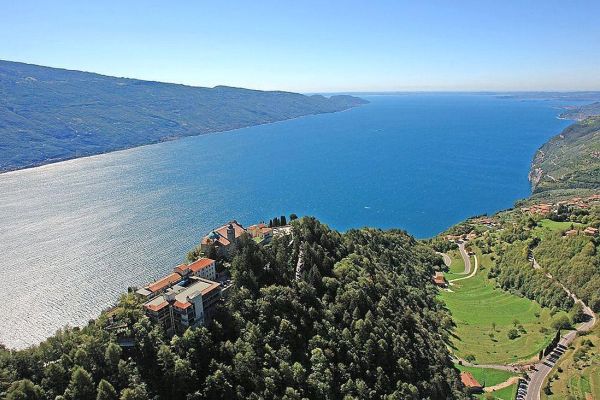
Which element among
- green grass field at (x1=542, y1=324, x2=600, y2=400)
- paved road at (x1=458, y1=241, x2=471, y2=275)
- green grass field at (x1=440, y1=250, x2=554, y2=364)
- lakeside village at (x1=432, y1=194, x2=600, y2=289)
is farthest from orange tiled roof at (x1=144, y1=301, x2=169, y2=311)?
paved road at (x1=458, y1=241, x2=471, y2=275)

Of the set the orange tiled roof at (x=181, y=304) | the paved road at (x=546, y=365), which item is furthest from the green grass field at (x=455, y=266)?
the orange tiled roof at (x=181, y=304)

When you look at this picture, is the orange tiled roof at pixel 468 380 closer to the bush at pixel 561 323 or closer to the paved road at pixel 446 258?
the bush at pixel 561 323

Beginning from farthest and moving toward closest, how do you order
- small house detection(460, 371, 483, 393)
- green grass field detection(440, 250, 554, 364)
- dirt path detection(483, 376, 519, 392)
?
green grass field detection(440, 250, 554, 364), dirt path detection(483, 376, 519, 392), small house detection(460, 371, 483, 393)

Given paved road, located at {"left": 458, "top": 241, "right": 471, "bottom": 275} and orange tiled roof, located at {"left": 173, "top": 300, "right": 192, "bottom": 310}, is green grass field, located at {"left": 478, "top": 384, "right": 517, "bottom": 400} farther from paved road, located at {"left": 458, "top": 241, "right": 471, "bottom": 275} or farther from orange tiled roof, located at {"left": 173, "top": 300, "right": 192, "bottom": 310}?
paved road, located at {"left": 458, "top": 241, "right": 471, "bottom": 275}

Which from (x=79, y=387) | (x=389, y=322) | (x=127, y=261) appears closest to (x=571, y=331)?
(x=389, y=322)

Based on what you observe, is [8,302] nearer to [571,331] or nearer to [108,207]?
[108,207]

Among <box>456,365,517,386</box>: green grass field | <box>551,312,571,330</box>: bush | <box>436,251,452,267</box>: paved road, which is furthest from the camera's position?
<box>436,251,452,267</box>: paved road

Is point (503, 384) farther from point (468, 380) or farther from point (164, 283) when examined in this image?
point (164, 283)

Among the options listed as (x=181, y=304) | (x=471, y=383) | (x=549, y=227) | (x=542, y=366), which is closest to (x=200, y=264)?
(x=181, y=304)
